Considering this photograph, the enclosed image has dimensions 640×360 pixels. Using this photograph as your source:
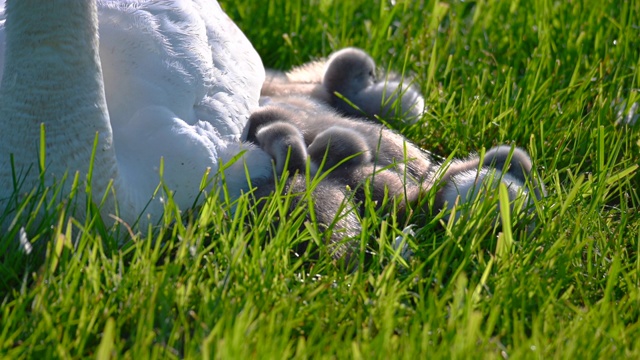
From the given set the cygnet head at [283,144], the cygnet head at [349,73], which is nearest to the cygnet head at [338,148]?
the cygnet head at [283,144]

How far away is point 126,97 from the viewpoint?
11.7ft

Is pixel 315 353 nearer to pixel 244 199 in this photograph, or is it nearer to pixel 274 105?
pixel 244 199

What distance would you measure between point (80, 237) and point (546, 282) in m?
1.41

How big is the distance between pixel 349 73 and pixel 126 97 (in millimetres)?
1474

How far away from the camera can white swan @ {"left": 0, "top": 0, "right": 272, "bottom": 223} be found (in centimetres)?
321

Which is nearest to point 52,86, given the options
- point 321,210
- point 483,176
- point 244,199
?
point 244,199

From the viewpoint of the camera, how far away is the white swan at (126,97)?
321cm

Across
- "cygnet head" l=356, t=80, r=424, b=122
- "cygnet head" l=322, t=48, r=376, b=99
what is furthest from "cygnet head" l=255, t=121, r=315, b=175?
"cygnet head" l=322, t=48, r=376, b=99

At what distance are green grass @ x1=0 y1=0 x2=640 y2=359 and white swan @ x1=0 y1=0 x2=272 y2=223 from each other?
6.8 inches

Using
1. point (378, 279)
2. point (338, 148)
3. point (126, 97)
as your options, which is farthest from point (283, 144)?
point (378, 279)

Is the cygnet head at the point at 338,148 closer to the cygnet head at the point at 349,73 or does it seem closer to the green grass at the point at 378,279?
the green grass at the point at 378,279

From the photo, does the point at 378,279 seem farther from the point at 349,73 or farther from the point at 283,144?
the point at 349,73

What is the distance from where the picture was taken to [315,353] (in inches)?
102

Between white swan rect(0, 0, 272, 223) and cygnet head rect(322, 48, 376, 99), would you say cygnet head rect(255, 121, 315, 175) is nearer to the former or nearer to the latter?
white swan rect(0, 0, 272, 223)
